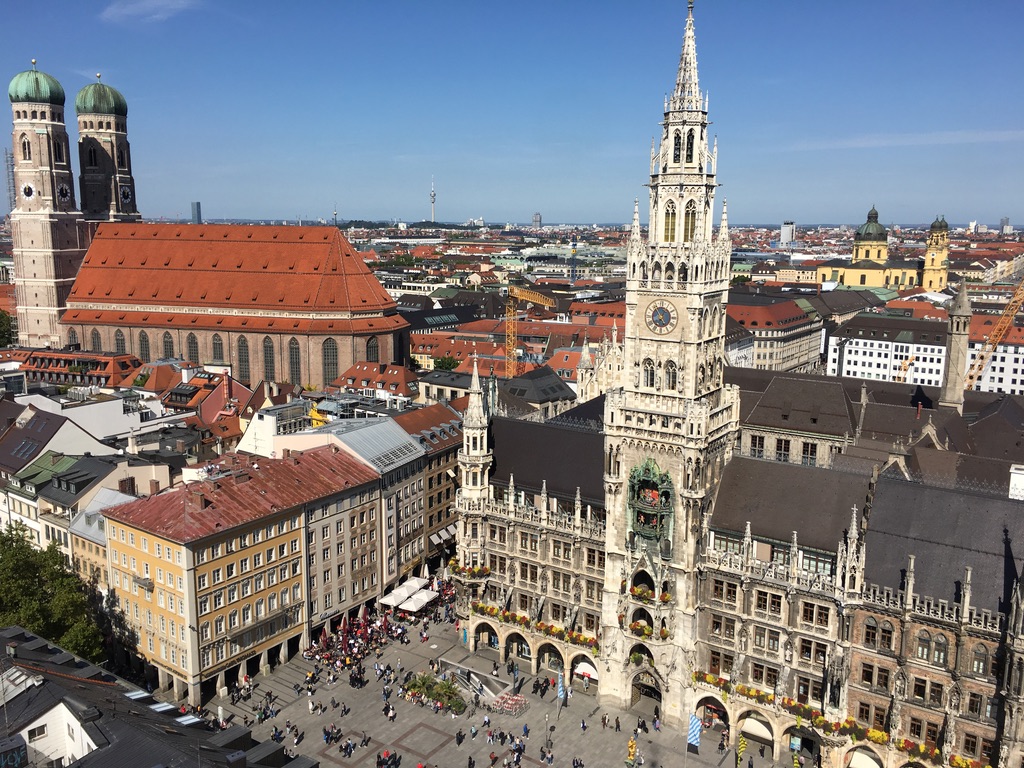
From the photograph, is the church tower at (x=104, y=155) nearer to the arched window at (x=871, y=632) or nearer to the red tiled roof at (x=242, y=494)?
the red tiled roof at (x=242, y=494)

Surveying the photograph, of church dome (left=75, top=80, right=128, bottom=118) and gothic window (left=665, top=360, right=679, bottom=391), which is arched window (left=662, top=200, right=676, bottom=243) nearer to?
gothic window (left=665, top=360, right=679, bottom=391)

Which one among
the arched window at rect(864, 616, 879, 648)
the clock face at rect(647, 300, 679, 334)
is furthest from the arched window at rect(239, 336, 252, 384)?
the arched window at rect(864, 616, 879, 648)

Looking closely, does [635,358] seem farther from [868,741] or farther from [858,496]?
[868,741]

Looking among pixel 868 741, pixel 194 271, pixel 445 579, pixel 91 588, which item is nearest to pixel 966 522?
pixel 868 741

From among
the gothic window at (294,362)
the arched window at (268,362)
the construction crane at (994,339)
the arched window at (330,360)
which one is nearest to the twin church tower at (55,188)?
the arched window at (268,362)

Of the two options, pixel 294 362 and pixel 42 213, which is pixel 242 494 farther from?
A: pixel 42 213
